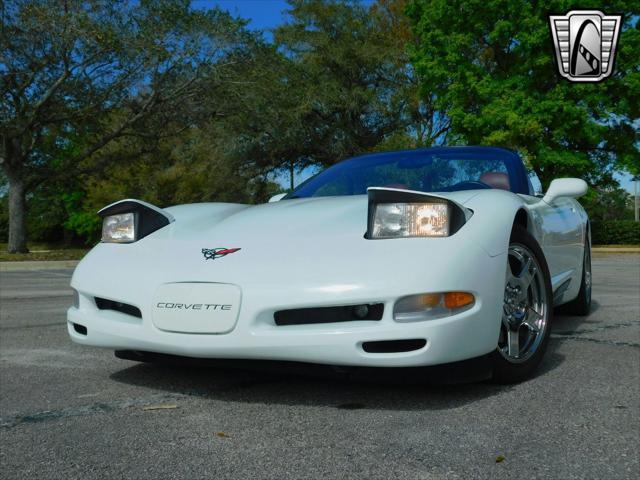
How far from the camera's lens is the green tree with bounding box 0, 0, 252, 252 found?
1975 cm

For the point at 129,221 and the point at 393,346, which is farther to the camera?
the point at 129,221

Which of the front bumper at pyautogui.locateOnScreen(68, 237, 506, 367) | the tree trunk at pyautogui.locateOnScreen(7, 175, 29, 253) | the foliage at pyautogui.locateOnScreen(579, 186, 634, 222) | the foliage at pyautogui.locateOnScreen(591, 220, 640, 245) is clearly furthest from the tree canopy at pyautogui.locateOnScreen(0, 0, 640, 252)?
the foliage at pyautogui.locateOnScreen(579, 186, 634, 222)

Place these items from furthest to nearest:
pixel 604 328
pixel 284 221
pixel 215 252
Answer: pixel 604 328, pixel 284 221, pixel 215 252

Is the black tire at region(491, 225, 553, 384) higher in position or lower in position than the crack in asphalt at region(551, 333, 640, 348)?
higher

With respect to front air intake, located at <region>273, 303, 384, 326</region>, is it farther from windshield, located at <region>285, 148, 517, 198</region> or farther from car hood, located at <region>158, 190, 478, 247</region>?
windshield, located at <region>285, 148, 517, 198</region>

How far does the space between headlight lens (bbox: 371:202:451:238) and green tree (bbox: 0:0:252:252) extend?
728 inches

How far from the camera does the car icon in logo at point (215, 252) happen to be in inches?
115

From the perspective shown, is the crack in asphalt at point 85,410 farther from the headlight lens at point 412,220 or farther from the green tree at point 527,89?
the green tree at point 527,89

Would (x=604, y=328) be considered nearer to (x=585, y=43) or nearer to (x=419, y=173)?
(x=419, y=173)

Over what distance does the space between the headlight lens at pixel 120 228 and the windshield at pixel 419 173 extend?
1.22 meters

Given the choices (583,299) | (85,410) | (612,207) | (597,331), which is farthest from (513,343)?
(612,207)

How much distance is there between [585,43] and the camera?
2283cm

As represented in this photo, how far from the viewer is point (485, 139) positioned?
Result: 24.5 metres

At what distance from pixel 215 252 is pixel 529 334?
1.57m
